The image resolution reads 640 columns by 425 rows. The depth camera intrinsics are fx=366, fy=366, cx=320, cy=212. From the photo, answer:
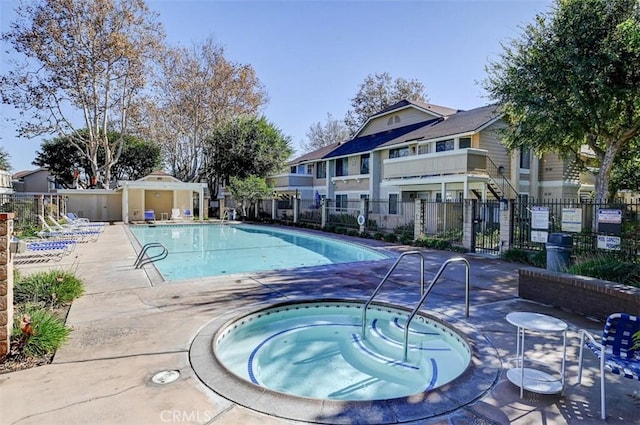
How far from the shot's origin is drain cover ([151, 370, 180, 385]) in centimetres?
365

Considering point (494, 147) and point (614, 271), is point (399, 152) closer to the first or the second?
point (494, 147)

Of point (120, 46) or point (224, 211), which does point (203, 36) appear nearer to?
point (120, 46)

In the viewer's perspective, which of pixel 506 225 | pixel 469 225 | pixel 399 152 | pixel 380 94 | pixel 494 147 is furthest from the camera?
pixel 380 94

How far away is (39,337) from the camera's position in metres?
4.30

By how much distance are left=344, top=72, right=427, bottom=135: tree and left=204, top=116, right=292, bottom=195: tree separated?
42.4 ft

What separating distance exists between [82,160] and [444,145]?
121 feet

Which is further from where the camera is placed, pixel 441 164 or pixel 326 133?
pixel 326 133

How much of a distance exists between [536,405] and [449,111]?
1024 inches

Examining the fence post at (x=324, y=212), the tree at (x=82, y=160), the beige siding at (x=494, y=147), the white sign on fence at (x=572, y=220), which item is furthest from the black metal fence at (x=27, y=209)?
the beige siding at (x=494, y=147)

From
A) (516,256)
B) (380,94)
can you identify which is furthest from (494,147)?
(380,94)

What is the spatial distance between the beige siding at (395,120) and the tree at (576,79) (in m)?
11.0

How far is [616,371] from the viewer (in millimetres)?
3021

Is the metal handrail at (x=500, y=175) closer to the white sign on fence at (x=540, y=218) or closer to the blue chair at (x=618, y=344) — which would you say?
the white sign on fence at (x=540, y=218)

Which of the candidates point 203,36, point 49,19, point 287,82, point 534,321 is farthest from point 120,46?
point 534,321
